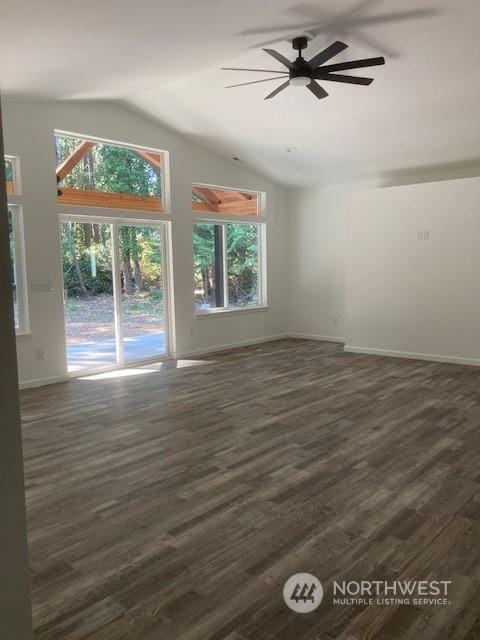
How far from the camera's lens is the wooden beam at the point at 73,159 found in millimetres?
6109

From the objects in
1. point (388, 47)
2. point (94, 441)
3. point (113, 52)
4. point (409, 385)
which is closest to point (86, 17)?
point (113, 52)

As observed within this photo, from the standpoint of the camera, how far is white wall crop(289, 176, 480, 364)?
258 inches

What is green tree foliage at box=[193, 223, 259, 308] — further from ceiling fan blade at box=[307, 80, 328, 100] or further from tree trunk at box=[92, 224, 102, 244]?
ceiling fan blade at box=[307, 80, 328, 100]

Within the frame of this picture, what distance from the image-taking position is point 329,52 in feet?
13.2

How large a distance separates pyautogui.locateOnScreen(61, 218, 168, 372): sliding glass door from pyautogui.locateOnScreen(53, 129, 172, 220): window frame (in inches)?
6.6

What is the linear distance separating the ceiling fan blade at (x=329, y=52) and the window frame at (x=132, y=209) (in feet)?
10.5

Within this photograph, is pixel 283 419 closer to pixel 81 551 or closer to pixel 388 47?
pixel 81 551

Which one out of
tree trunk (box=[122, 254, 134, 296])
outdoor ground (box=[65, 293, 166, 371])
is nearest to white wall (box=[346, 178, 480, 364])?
outdoor ground (box=[65, 293, 166, 371])

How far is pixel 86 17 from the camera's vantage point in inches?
141

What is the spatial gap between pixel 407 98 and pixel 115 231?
3.95m

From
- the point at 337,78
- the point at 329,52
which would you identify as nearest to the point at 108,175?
the point at 337,78

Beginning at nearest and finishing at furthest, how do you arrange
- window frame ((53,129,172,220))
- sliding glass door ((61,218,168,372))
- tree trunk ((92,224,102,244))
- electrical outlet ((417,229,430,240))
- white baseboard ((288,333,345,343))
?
window frame ((53,129,172,220)), sliding glass door ((61,218,168,372)), tree trunk ((92,224,102,244)), electrical outlet ((417,229,430,240)), white baseboard ((288,333,345,343))

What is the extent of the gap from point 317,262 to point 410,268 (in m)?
2.13

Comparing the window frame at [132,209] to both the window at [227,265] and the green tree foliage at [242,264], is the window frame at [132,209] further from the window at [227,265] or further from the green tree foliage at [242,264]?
the green tree foliage at [242,264]
